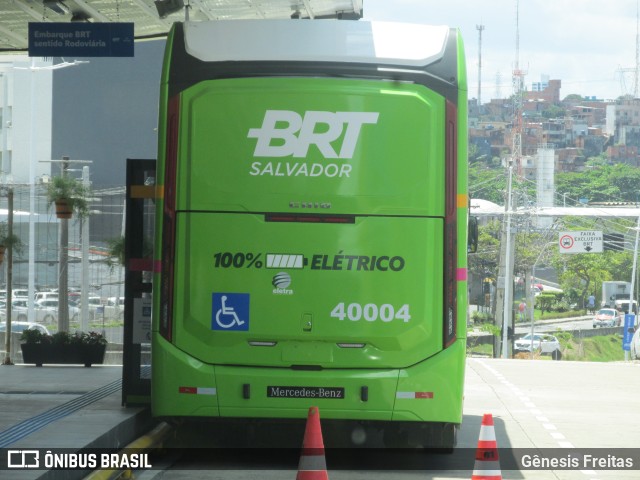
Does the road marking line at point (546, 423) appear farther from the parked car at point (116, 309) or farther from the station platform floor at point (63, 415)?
the parked car at point (116, 309)

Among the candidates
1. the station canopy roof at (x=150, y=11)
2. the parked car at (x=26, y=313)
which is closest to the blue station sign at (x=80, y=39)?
the station canopy roof at (x=150, y=11)

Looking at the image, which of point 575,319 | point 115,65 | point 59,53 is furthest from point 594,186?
point 59,53

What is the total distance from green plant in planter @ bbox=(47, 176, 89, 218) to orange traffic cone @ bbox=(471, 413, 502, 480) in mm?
14679

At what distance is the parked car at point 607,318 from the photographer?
78625 mm

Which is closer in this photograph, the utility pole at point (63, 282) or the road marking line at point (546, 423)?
the road marking line at point (546, 423)

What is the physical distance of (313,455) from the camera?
8781 mm

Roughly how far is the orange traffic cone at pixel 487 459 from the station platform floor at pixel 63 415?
2.97m

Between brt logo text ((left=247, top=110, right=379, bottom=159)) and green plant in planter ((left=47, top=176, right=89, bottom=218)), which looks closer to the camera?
brt logo text ((left=247, top=110, right=379, bottom=159))

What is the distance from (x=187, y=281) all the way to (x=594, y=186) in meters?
87.8

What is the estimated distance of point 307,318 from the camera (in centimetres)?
1003

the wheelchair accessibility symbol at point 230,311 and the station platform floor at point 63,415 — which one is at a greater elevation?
the wheelchair accessibility symbol at point 230,311

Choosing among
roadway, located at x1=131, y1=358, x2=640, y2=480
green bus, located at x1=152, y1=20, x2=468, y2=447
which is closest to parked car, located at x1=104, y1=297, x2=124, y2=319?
roadway, located at x1=131, y1=358, x2=640, y2=480

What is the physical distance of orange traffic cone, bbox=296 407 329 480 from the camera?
28.4ft

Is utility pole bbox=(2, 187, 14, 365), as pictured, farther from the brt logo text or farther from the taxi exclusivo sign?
the taxi exclusivo sign
